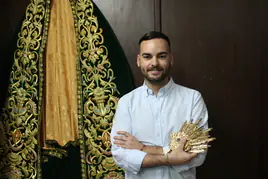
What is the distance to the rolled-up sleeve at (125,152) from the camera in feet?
4.50

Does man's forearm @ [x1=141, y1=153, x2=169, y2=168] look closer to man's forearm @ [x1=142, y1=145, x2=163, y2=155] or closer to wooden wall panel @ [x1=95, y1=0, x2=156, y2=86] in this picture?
man's forearm @ [x1=142, y1=145, x2=163, y2=155]

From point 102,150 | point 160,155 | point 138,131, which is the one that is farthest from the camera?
point 102,150

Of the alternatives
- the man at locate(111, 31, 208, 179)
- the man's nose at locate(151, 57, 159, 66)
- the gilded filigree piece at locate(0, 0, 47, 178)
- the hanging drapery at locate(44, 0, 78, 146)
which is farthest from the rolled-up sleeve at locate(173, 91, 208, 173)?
the gilded filigree piece at locate(0, 0, 47, 178)

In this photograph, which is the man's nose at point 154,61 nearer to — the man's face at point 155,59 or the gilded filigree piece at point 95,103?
the man's face at point 155,59

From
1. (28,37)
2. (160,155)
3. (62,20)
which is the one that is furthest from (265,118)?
(28,37)

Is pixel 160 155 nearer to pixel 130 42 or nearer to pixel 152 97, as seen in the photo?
pixel 152 97

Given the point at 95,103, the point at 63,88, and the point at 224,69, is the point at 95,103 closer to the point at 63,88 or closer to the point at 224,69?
the point at 63,88

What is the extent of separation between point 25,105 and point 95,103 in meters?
0.42

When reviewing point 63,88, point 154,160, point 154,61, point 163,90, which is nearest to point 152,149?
point 154,160

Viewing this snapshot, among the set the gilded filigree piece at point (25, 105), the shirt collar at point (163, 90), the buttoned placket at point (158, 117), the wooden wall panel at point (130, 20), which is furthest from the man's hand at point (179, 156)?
the gilded filigree piece at point (25, 105)

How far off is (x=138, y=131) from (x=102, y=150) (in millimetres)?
512

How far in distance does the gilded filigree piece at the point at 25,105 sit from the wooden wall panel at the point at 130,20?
1.37 feet

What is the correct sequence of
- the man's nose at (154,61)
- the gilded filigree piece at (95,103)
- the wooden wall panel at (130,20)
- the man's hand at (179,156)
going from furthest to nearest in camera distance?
the wooden wall panel at (130,20) → the gilded filigree piece at (95,103) → the man's nose at (154,61) → the man's hand at (179,156)

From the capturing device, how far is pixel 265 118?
1.94 meters
